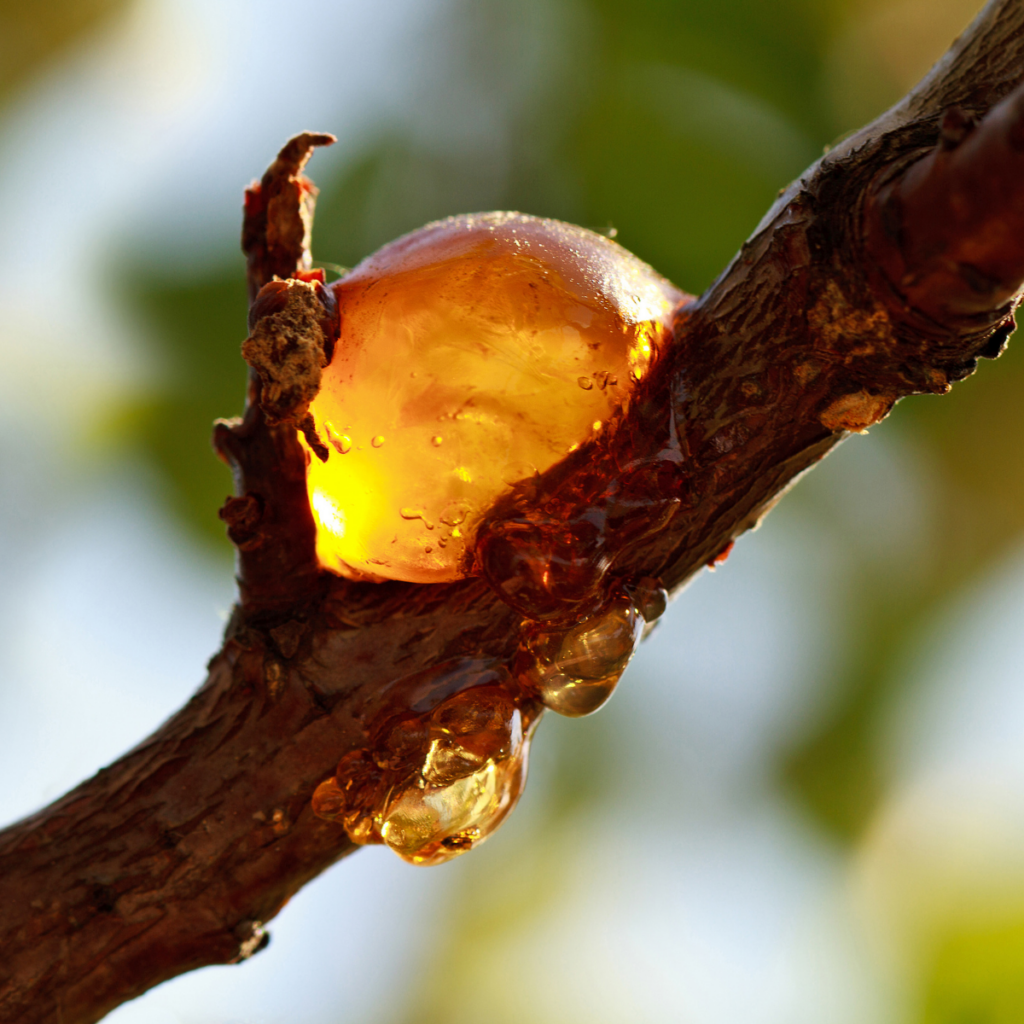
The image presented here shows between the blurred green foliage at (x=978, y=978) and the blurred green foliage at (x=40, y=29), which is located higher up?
the blurred green foliage at (x=40, y=29)

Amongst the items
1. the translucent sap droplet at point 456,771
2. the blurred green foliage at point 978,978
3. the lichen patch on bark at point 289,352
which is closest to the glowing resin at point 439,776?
the translucent sap droplet at point 456,771

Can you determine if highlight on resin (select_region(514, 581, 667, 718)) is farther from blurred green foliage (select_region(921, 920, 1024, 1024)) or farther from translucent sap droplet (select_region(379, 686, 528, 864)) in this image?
blurred green foliage (select_region(921, 920, 1024, 1024))

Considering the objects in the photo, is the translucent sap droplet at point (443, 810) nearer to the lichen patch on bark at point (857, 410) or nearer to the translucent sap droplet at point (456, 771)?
the translucent sap droplet at point (456, 771)

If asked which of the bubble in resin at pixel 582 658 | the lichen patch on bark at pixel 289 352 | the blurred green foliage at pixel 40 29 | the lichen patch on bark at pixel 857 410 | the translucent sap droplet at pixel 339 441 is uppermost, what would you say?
the blurred green foliage at pixel 40 29

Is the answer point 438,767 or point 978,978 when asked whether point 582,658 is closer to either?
point 438,767

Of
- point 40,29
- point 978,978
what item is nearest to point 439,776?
point 978,978

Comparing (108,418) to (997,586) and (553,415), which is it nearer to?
(553,415)
